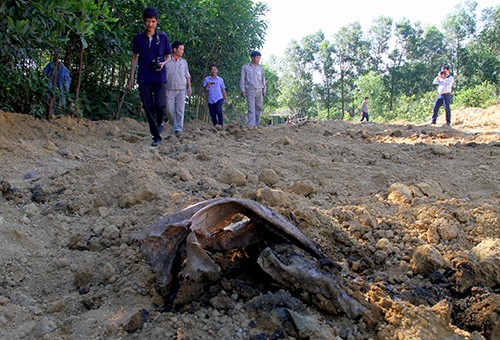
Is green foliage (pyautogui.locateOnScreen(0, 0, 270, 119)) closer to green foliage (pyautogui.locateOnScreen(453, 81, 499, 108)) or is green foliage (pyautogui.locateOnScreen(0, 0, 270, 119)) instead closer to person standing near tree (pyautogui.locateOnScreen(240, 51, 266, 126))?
person standing near tree (pyautogui.locateOnScreen(240, 51, 266, 126))

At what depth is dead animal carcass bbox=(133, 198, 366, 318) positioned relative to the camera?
1.75 meters

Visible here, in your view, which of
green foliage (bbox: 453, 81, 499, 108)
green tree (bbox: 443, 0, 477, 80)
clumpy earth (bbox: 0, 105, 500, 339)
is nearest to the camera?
clumpy earth (bbox: 0, 105, 500, 339)

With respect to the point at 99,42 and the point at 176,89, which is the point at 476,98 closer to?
the point at 176,89

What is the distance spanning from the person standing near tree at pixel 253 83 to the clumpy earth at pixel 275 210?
441 centimetres

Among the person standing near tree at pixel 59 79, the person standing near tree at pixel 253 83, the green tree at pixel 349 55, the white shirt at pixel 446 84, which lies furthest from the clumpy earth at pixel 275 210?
the green tree at pixel 349 55

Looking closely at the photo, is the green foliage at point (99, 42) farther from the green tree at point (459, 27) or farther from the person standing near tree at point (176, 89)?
the green tree at point (459, 27)

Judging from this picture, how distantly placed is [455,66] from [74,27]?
1440 inches

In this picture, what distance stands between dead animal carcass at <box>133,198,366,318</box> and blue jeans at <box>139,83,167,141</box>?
3.39m

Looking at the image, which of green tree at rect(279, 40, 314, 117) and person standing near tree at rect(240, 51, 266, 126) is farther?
green tree at rect(279, 40, 314, 117)

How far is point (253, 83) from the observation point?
28.9 ft

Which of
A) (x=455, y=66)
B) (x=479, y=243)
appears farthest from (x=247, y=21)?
(x=455, y=66)

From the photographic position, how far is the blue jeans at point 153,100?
535 cm

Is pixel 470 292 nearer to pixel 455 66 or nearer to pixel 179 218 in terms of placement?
pixel 179 218

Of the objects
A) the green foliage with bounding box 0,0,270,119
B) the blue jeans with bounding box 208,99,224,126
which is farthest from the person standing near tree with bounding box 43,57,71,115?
the blue jeans with bounding box 208,99,224,126
